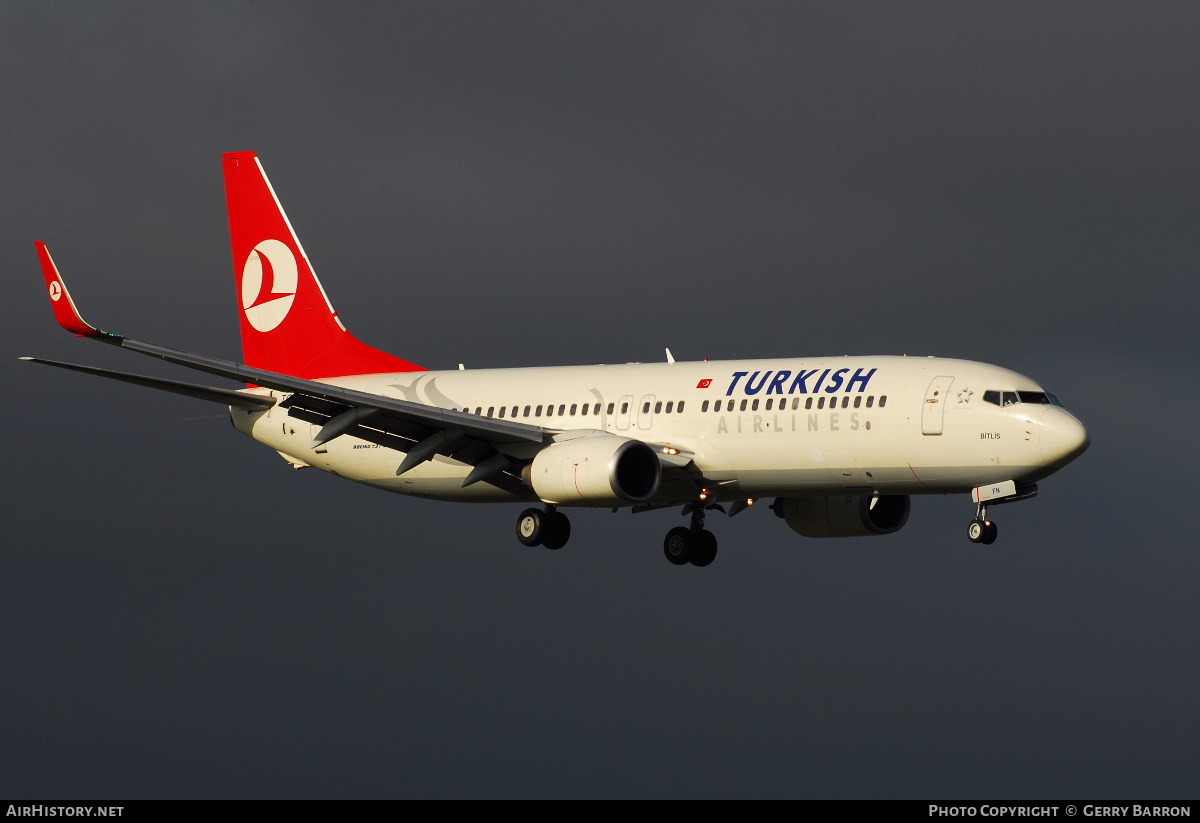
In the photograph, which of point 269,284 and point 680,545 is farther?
point 269,284

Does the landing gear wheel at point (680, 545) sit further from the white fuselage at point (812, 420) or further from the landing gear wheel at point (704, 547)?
the white fuselage at point (812, 420)

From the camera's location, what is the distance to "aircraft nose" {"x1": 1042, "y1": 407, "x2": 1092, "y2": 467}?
4522 cm

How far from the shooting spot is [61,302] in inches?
1788

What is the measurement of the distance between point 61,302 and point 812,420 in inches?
770

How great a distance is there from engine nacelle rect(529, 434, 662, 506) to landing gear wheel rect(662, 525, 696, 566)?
6.41m

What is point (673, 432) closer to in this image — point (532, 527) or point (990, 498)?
point (532, 527)

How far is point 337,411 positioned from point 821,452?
14.0 metres

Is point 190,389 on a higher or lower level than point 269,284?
lower

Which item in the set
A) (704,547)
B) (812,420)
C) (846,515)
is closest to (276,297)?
(704,547)

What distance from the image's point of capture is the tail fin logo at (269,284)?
6231 cm

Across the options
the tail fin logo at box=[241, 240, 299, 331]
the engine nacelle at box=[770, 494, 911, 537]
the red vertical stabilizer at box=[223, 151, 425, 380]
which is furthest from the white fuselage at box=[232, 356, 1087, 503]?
the tail fin logo at box=[241, 240, 299, 331]

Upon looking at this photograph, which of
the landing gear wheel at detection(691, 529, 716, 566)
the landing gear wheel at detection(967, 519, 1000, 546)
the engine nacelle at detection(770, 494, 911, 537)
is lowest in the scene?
A: the landing gear wheel at detection(967, 519, 1000, 546)

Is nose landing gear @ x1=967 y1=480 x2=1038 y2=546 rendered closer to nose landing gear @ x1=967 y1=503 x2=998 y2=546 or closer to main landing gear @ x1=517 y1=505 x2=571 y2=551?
nose landing gear @ x1=967 y1=503 x2=998 y2=546

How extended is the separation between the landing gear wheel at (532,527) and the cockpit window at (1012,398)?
13650mm
